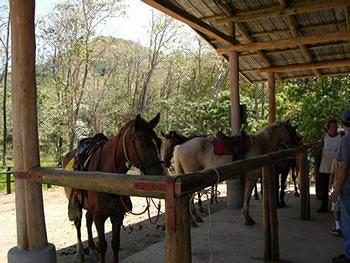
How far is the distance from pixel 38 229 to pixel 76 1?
16.0 meters

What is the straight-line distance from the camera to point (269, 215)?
406 cm

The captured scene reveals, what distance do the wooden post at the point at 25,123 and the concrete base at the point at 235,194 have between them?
473 cm

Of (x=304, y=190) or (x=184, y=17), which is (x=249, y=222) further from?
(x=184, y=17)

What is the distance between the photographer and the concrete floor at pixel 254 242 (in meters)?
4.30

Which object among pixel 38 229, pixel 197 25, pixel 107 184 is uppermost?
pixel 197 25

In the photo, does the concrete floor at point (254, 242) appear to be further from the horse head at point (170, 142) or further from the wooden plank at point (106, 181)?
the wooden plank at point (106, 181)

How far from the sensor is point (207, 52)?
24141 millimetres

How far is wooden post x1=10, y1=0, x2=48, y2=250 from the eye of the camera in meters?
3.06

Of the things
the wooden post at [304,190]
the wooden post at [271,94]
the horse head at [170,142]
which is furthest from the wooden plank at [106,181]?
the wooden post at [271,94]

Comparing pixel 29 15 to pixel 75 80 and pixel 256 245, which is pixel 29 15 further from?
pixel 75 80

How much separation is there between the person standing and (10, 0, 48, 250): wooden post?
2.87 m

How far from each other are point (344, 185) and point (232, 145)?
2.55 metres

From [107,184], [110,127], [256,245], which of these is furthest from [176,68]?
[107,184]

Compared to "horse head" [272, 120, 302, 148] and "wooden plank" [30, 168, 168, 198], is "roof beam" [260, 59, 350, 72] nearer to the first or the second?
"horse head" [272, 120, 302, 148]
